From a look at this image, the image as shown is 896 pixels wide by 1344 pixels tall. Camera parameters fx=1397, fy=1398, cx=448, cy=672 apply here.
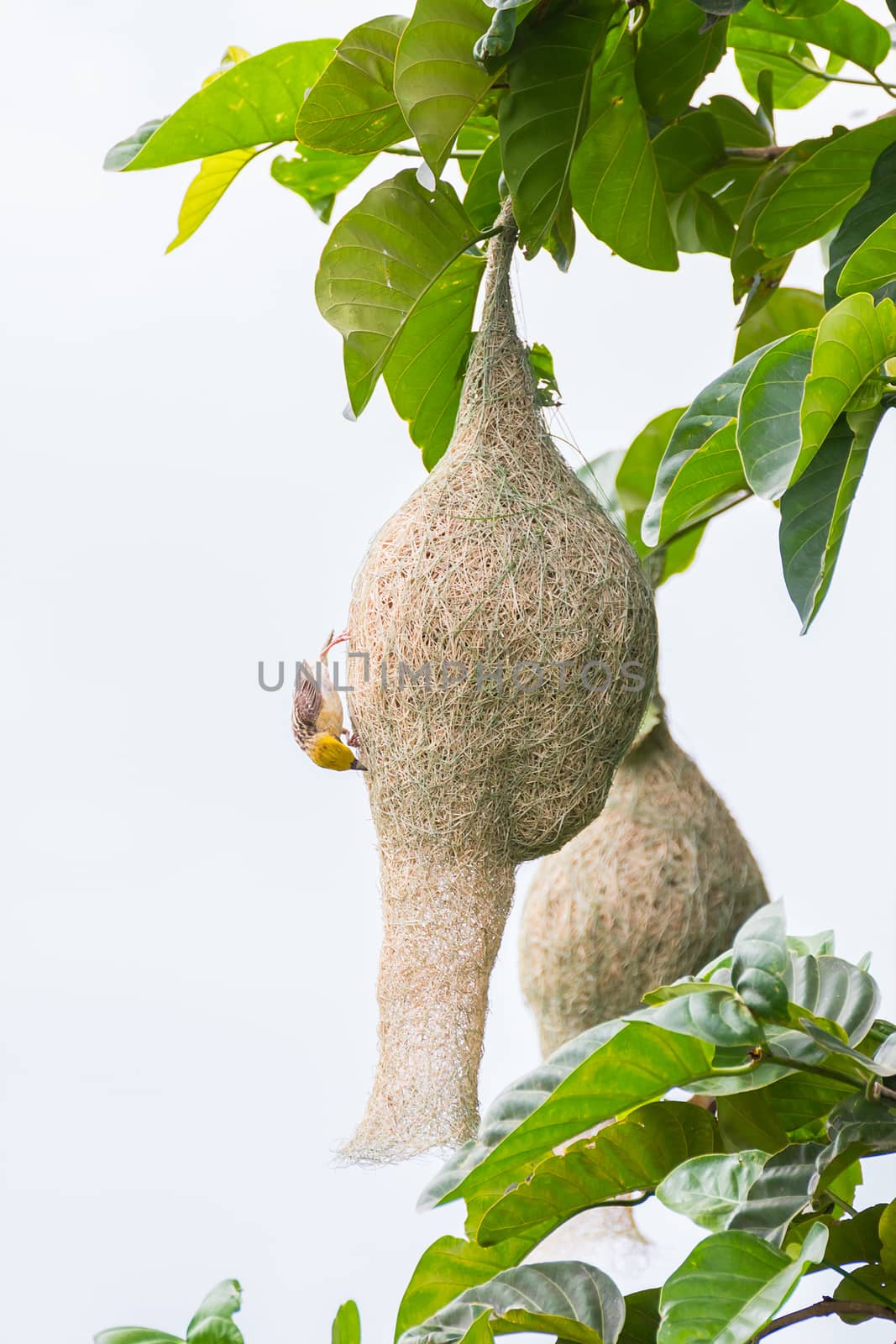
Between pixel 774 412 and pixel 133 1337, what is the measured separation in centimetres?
55

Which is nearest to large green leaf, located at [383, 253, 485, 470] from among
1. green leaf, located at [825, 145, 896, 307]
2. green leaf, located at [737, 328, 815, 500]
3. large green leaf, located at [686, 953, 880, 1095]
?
green leaf, located at [825, 145, 896, 307]

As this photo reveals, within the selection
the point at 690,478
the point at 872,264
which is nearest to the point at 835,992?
the point at 690,478

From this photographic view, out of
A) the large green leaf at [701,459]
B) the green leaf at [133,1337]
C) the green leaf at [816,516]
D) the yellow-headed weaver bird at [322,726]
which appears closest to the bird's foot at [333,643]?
the yellow-headed weaver bird at [322,726]

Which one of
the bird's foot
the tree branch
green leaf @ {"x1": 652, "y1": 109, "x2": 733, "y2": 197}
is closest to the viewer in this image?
the tree branch

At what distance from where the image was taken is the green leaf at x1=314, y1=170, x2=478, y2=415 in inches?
36.8

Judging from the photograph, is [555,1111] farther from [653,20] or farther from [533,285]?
[533,285]

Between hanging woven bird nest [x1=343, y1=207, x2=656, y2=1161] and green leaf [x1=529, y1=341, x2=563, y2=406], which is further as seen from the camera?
green leaf [x1=529, y1=341, x2=563, y2=406]

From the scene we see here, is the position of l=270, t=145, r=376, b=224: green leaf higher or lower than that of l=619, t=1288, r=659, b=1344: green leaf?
higher

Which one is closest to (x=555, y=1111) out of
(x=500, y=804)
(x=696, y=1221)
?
(x=696, y=1221)

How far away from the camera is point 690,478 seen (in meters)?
0.79

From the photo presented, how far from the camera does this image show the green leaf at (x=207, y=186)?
3.30 ft

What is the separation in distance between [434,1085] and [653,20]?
752 mm

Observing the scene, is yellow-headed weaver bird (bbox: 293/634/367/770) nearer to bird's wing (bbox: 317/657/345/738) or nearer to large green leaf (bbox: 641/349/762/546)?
bird's wing (bbox: 317/657/345/738)

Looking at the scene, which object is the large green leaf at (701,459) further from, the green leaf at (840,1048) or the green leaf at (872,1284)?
the green leaf at (872,1284)
